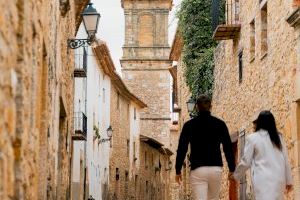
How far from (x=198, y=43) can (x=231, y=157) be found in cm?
1493

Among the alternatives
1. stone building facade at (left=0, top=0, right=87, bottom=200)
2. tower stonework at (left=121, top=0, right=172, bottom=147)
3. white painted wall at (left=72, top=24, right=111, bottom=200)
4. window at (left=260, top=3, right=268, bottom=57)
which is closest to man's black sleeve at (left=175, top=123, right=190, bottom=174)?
stone building facade at (left=0, top=0, right=87, bottom=200)

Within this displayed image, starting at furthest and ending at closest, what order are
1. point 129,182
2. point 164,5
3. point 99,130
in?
point 164,5 → point 129,182 → point 99,130

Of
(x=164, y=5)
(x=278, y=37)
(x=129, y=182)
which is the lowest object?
(x=129, y=182)

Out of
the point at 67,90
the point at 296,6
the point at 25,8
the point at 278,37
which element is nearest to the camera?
the point at 25,8

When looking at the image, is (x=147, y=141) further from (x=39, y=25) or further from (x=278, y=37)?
(x=39, y=25)

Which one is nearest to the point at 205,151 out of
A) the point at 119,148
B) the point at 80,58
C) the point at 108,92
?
the point at 80,58

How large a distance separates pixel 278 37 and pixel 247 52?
375cm

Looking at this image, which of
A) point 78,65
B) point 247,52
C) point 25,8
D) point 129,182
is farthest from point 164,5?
point 25,8

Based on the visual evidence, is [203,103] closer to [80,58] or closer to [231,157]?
[231,157]

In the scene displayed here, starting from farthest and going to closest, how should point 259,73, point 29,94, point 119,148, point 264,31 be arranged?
point 119,148 → point 259,73 → point 264,31 → point 29,94

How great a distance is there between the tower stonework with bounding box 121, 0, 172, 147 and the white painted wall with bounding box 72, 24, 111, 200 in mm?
25861

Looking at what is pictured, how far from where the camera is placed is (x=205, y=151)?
8914 millimetres

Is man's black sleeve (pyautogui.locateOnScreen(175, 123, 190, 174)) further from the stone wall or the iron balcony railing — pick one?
the stone wall

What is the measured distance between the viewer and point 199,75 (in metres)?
23.8
